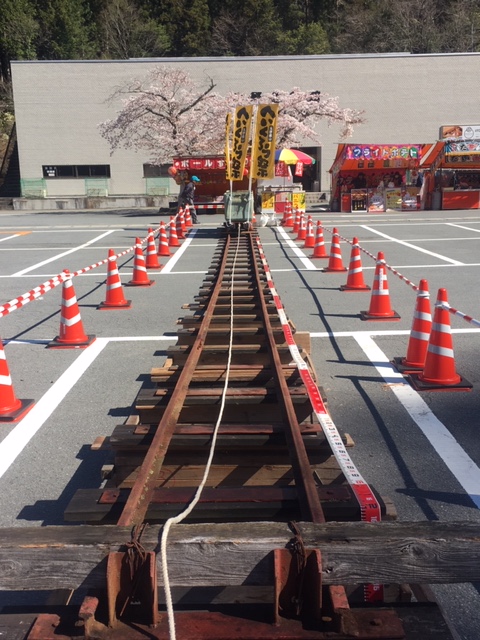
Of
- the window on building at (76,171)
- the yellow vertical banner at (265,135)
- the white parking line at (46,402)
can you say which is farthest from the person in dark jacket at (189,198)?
the window on building at (76,171)

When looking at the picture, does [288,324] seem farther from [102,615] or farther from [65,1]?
[65,1]

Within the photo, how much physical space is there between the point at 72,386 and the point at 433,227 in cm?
2032

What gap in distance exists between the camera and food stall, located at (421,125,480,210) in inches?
1254

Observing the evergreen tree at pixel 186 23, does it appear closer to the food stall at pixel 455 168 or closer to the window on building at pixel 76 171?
the window on building at pixel 76 171

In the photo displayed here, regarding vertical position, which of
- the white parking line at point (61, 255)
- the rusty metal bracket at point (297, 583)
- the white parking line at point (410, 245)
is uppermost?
the rusty metal bracket at point (297, 583)

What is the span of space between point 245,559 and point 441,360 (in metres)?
4.52

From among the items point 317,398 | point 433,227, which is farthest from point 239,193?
point 317,398

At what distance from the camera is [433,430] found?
541 cm

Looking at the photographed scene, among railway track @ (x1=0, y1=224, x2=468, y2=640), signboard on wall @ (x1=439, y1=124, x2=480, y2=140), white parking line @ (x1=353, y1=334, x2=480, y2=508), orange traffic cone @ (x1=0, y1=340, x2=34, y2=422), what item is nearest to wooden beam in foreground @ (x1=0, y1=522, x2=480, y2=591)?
railway track @ (x1=0, y1=224, x2=468, y2=640)

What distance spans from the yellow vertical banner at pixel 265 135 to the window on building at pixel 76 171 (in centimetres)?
2881

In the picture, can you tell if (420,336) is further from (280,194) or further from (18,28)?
(18,28)

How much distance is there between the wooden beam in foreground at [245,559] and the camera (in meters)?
2.43

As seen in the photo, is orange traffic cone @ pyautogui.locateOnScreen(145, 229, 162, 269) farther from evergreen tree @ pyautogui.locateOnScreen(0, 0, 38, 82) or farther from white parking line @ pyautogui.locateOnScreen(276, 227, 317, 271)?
evergreen tree @ pyautogui.locateOnScreen(0, 0, 38, 82)

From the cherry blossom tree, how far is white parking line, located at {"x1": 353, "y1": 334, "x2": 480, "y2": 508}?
3451 centimetres
